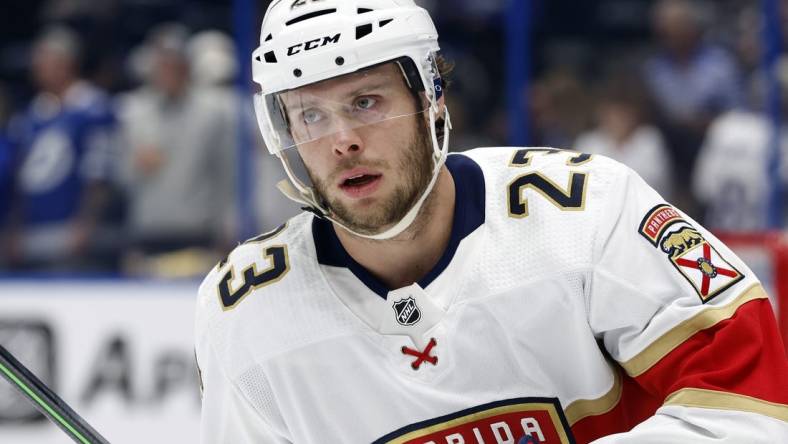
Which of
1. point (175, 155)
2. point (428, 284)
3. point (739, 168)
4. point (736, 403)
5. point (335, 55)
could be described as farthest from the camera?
point (175, 155)

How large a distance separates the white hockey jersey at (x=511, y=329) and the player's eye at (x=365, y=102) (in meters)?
0.21

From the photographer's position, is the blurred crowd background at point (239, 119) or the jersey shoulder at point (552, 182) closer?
the jersey shoulder at point (552, 182)

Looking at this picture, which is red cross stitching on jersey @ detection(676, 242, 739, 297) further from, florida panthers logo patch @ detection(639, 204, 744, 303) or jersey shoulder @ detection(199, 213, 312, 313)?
jersey shoulder @ detection(199, 213, 312, 313)

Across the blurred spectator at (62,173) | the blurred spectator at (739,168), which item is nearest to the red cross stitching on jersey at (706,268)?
the blurred spectator at (739,168)

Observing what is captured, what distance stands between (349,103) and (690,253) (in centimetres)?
56

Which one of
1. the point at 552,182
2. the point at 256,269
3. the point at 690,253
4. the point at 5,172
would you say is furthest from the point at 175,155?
the point at 690,253

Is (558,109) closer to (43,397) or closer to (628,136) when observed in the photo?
(628,136)

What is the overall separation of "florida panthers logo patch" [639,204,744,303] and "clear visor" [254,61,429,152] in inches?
16.2

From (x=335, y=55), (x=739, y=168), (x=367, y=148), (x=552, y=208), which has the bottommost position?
(x=739, y=168)

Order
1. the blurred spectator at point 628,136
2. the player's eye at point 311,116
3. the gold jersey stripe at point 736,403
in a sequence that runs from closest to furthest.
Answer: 1. the gold jersey stripe at point 736,403
2. the player's eye at point 311,116
3. the blurred spectator at point 628,136

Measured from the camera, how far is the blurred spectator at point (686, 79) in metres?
4.73

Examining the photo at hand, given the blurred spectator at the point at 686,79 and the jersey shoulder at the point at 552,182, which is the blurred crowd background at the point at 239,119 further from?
the jersey shoulder at the point at 552,182

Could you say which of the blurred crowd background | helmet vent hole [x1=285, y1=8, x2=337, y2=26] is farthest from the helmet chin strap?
the blurred crowd background

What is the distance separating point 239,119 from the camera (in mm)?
4910
